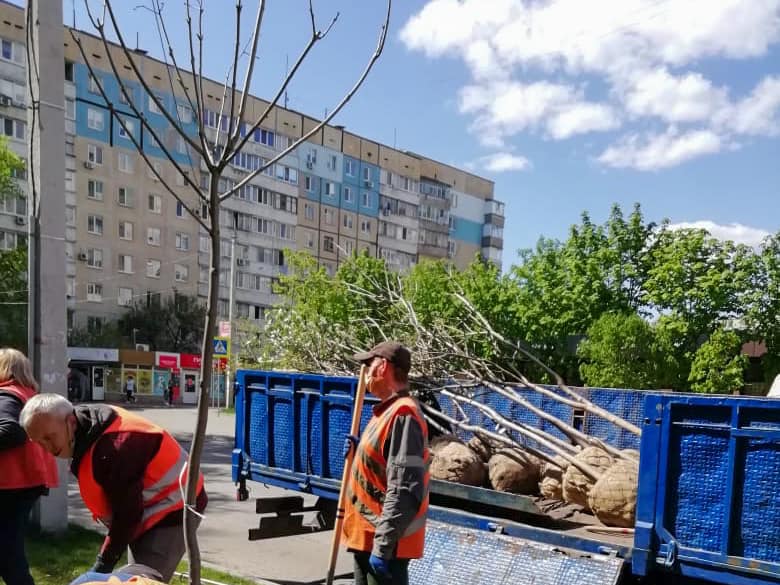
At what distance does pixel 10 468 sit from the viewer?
4.07m

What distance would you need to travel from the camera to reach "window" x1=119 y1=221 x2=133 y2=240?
46.0 meters

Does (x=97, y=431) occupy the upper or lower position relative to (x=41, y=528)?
upper

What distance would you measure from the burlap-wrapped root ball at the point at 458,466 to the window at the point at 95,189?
43.0m

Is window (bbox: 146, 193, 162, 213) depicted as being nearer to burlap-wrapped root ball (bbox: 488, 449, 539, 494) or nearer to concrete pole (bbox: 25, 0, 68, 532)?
concrete pole (bbox: 25, 0, 68, 532)

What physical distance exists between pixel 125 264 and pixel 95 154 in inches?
273

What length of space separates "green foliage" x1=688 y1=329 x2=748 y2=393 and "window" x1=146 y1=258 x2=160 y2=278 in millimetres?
38067

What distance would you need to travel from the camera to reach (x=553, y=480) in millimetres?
5691

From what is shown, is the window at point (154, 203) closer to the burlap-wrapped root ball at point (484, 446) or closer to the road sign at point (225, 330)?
the road sign at point (225, 330)

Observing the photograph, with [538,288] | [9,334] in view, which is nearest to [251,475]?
[9,334]

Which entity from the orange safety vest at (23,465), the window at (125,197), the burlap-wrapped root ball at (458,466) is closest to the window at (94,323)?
the window at (125,197)

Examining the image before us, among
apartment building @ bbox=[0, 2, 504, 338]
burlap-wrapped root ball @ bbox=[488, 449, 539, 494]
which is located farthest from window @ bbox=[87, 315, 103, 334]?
burlap-wrapped root ball @ bbox=[488, 449, 539, 494]

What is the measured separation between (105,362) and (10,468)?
40.9 metres

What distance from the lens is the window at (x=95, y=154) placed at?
44062mm

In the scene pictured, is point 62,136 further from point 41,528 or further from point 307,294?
point 307,294
